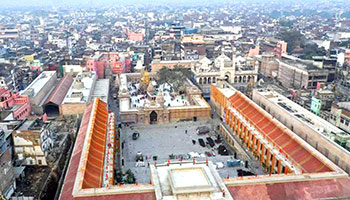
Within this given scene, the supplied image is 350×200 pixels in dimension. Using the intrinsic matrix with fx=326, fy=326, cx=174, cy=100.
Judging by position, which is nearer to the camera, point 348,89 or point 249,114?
point 249,114

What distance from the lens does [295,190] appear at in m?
32.7

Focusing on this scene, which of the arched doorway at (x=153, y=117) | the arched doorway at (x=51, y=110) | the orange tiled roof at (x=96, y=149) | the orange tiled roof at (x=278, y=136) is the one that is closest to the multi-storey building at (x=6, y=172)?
the orange tiled roof at (x=96, y=149)

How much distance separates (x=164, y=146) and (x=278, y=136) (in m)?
19.7

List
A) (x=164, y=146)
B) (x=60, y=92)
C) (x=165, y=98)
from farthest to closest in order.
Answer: (x=165, y=98) → (x=60, y=92) → (x=164, y=146)

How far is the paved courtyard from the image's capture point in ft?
156

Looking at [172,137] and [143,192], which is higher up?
[143,192]

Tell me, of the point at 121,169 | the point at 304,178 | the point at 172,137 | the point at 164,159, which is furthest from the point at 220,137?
the point at 304,178

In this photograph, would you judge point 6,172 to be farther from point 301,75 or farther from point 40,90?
point 301,75

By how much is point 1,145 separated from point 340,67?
85.7 m

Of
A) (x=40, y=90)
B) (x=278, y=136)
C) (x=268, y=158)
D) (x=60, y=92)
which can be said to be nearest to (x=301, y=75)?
(x=278, y=136)

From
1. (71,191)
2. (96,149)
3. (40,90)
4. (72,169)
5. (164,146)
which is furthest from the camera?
(40,90)

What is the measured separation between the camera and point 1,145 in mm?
39219

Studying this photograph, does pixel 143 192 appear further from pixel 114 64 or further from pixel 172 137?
pixel 114 64

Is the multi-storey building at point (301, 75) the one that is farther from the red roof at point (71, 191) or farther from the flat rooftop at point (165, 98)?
the red roof at point (71, 191)
